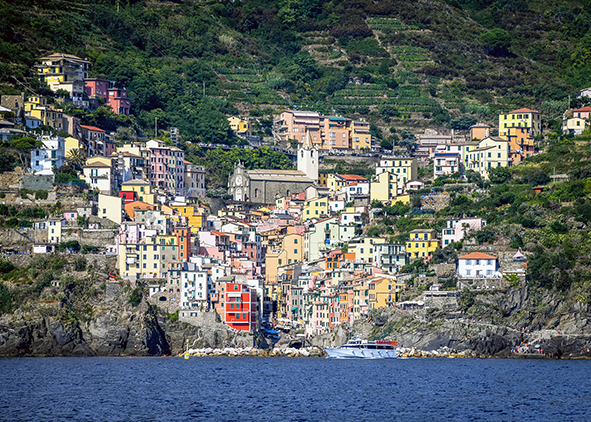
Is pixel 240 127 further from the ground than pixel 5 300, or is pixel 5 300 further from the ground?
pixel 240 127

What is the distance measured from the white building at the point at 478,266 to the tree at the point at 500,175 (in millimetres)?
18592

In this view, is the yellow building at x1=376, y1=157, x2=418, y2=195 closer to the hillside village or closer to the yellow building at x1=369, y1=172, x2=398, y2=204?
the hillside village

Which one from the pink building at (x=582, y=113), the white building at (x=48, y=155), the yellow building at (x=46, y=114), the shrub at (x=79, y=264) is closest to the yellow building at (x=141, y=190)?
the white building at (x=48, y=155)

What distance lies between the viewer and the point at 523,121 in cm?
10625

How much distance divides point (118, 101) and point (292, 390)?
206 feet

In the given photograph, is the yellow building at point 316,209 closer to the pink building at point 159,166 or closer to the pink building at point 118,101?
the pink building at point 159,166

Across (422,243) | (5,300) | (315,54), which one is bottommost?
(5,300)

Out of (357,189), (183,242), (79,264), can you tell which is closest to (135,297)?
(79,264)

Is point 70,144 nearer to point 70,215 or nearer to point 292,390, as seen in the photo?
point 70,215

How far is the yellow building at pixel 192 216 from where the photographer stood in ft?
310

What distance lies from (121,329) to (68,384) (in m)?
16.7

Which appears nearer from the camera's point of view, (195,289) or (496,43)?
(195,289)

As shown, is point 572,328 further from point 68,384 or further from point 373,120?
point 373,120

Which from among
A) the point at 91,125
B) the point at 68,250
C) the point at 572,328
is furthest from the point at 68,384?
the point at 91,125
